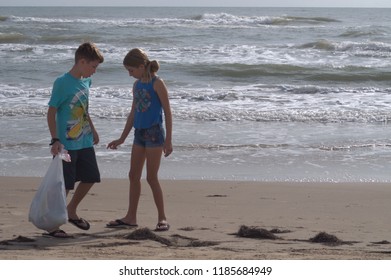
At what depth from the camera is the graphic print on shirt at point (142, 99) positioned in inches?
228

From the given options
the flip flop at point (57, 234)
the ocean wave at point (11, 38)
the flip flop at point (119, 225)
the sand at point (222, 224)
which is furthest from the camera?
the ocean wave at point (11, 38)

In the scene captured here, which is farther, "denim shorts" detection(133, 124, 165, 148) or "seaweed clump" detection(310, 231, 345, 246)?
"denim shorts" detection(133, 124, 165, 148)

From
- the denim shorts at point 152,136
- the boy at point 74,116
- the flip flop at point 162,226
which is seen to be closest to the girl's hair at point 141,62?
the boy at point 74,116

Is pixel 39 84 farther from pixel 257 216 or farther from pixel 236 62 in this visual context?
pixel 257 216

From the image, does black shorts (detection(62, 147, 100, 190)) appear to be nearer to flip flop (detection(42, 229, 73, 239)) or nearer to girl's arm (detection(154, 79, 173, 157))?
flip flop (detection(42, 229, 73, 239))

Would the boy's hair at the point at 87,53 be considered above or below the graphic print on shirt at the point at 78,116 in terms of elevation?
above

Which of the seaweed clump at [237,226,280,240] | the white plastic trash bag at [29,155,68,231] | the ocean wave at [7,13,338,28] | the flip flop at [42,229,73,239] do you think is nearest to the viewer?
the white plastic trash bag at [29,155,68,231]

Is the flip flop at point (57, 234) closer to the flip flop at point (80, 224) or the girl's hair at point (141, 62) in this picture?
the flip flop at point (80, 224)

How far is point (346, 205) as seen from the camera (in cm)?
711

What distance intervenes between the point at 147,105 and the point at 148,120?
11 cm

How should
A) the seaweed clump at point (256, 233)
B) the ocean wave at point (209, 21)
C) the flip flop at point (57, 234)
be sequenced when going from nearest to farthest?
the flip flop at point (57, 234)
the seaweed clump at point (256, 233)
the ocean wave at point (209, 21)

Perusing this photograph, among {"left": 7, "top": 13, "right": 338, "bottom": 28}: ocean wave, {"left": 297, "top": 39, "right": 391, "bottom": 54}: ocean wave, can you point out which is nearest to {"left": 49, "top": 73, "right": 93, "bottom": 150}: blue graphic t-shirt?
{"left": 297, "top": 39, "right": 391, "bottom": 54}: ocean wave

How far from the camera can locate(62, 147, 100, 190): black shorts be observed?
5672mm

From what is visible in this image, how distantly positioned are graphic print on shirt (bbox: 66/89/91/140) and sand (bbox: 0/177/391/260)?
2.43ft
